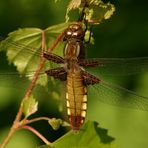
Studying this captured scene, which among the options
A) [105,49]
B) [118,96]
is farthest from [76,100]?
[105,49]

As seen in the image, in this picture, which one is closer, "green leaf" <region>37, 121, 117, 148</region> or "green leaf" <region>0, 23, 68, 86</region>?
"green leaf" <region>37, 121, 117, 148</region>

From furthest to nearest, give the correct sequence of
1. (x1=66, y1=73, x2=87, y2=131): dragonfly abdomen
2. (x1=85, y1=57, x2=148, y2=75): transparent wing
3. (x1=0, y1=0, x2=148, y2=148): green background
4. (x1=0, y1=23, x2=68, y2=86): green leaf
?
(x1=0, y1=0, x2=148, y2=148): green background < (x1=0, y1=23, x2=68, y2=86): green leaf < (x1=85, y1=57, x2=148, y2=75): transparent wing < (x1=66, y1=73, x2=87, y2=131): dragonfly abdomen

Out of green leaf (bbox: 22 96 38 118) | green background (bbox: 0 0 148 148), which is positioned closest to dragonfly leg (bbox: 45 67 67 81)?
green leaf (bbox: 22 96 38 118)

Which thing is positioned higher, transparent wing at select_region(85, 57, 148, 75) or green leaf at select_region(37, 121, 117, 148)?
transparent wing at select_region(85, 57, 148, 75)

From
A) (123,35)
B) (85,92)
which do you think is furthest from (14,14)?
(85,92)

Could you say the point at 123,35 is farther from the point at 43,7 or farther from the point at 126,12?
the point at 43,7

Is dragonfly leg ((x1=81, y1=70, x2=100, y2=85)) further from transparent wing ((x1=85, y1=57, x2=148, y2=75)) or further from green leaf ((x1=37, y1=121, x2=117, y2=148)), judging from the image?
green leaf ((x1=37, y1=121, x2=117, y2=148))

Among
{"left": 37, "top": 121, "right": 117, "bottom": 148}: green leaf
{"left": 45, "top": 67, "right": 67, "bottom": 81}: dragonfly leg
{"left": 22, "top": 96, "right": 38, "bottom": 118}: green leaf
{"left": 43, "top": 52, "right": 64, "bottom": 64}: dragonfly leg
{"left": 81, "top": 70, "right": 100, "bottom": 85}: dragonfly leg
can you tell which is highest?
{"left": 43, "top": 52, "right": 64, "bottom": 64}: dragonfly leg
